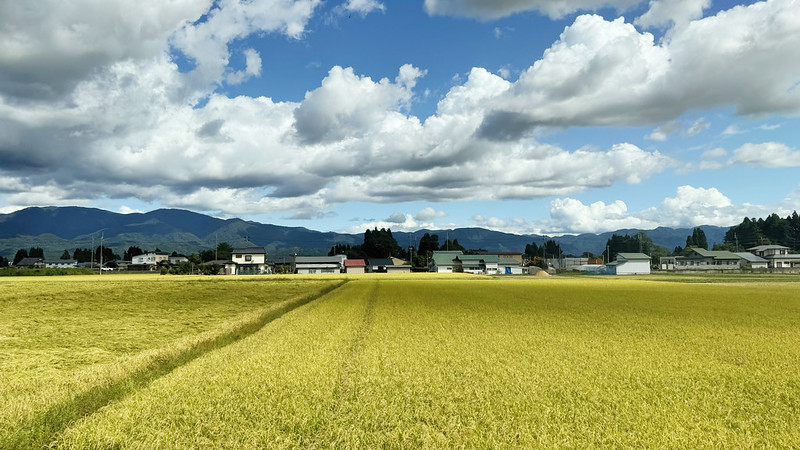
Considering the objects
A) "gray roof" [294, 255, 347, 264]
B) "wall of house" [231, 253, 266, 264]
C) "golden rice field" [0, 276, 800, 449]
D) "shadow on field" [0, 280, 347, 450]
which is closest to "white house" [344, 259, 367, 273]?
"gray roof" [294, 255, 347, 264]

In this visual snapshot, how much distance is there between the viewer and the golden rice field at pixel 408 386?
291 inches

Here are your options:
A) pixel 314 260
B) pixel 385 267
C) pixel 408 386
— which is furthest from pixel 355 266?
pixel 408 386

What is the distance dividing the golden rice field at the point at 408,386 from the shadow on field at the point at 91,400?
4 centimetres

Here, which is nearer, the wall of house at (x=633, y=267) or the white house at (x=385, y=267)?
the wall of house at (x=633, y=267)

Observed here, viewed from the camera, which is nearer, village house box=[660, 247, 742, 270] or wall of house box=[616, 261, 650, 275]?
wall of house box=[616, 261, 650, 275]

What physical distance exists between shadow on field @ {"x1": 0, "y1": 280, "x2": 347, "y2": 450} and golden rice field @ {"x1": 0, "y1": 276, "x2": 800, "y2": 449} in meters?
0.04

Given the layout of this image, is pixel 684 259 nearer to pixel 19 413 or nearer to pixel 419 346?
pixel 419 346

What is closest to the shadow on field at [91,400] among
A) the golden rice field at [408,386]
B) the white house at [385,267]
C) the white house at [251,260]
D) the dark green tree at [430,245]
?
the golden rice field at [408,386]

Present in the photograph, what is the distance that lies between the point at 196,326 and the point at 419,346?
12180 mm

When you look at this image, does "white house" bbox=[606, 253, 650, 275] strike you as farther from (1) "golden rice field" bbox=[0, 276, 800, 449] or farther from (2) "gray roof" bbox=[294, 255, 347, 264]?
(1) "golden rice field" bbox=[0, 276, 800, 449]

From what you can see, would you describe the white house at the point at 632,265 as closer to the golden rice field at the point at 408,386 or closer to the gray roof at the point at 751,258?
the gray roof at the point at 751,258

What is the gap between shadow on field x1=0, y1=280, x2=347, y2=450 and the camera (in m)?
7.56

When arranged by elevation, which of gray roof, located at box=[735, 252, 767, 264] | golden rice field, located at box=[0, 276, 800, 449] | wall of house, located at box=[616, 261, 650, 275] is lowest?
wall of house, located at box=[616, 261, 650, 275]

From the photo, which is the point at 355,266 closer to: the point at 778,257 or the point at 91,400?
the point at 778,257
